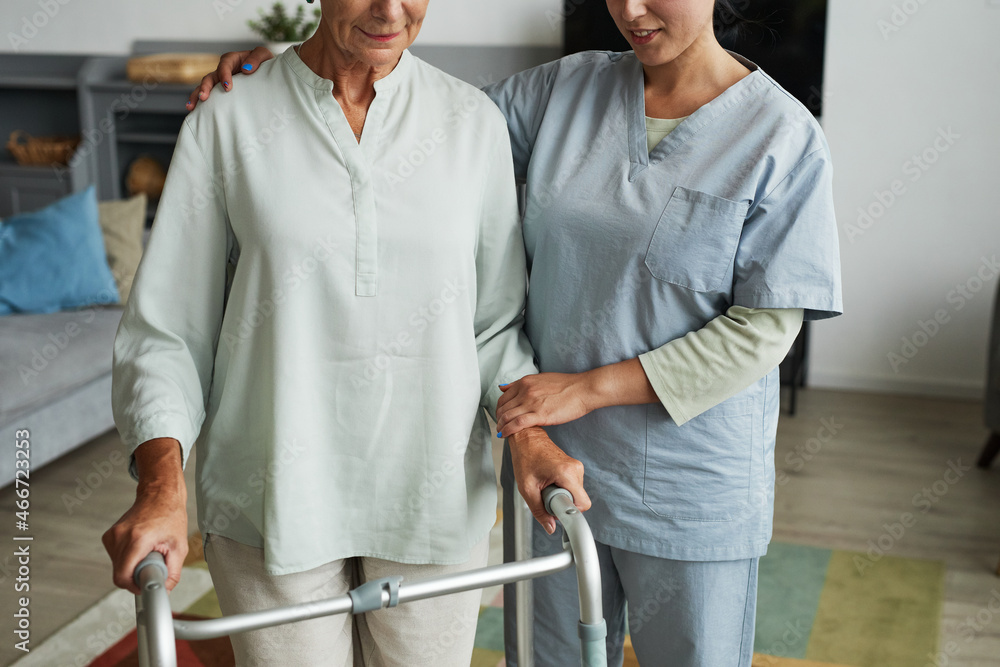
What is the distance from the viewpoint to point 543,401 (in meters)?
1.19

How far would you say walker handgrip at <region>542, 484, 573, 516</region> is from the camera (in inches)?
40.8

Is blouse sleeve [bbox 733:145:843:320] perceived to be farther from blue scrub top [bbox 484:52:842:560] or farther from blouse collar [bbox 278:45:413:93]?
blouse collar [bbox 278:45:413:93]

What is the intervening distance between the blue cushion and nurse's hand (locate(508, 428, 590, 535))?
2.86m

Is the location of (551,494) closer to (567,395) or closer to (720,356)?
(567,395)

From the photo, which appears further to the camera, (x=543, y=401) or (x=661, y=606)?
(x=661, y=606)

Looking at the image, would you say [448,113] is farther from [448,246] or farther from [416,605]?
[416,605]

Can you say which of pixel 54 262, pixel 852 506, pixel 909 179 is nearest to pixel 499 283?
pixel 852 506

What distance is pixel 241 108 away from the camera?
113 cm

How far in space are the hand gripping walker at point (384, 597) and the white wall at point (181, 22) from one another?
3.75 m

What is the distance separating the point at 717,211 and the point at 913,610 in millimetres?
1813

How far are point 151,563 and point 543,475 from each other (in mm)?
436

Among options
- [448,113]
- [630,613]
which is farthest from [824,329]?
[448,113]

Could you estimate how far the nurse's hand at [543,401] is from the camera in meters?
1.17

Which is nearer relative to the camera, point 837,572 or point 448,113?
point 448,113
